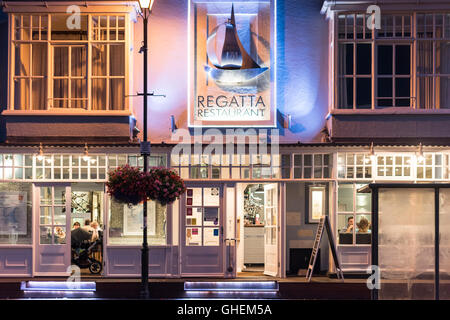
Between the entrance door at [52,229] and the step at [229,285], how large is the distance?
12.6 ft

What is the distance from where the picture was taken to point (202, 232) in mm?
15383

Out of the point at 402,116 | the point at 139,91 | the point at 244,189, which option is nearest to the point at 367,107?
the point at 402,116

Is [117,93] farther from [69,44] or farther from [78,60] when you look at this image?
[69,44]

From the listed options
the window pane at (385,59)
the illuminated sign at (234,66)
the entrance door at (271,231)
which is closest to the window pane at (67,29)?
the illuminated sign at (234,66)

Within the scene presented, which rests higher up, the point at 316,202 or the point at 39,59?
the point at 39,59

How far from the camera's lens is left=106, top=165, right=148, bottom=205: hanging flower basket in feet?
42.6

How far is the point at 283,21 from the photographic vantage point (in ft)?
52.6

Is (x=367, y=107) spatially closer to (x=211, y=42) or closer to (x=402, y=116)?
(x=402, y=116)

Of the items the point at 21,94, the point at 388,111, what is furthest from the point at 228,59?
the point at 21,94

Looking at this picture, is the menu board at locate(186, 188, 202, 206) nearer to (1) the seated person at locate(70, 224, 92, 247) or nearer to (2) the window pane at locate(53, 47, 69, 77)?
(1) the seated person at locate(70, 224, 92, 247)

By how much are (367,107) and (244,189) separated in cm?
467

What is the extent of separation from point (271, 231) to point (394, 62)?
5.85m

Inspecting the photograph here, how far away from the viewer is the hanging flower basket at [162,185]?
1307 centimetres

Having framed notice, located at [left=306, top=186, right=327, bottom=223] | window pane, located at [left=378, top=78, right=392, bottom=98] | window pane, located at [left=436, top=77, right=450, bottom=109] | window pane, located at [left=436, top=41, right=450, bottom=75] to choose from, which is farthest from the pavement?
window pane, located at [left=436, top=41, right=450, bottom=75]
